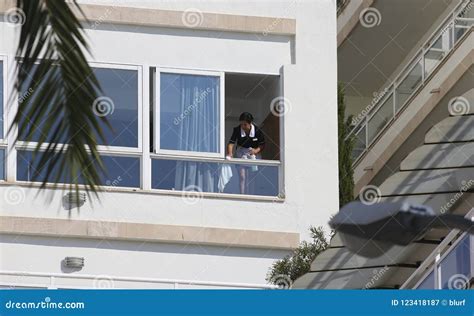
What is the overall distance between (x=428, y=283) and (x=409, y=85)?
8.90 metres

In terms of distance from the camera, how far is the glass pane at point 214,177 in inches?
944

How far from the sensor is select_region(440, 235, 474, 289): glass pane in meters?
19.2

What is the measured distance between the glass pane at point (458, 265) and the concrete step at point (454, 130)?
10.9ft

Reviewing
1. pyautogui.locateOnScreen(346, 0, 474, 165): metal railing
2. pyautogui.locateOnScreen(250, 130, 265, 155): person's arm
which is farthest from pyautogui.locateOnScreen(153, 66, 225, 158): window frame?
pyautogui.locateOnScreen(346, 0, 474, 165): metal railing

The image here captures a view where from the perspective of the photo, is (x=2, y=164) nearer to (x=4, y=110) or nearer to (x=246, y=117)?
A: (x=4, y=110)

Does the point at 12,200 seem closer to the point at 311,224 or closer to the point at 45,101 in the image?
the point at 311,224

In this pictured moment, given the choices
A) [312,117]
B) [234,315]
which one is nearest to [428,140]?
[312,117]

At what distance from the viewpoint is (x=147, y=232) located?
2361cm

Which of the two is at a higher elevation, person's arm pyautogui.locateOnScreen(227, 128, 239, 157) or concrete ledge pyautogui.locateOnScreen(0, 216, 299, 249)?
person's arm pyautogui.locateOnScreen(227, 128, 239, 157)

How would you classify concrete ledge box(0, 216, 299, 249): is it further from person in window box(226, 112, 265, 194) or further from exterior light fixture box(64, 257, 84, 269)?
person in window box(226, 112, 265, 194)

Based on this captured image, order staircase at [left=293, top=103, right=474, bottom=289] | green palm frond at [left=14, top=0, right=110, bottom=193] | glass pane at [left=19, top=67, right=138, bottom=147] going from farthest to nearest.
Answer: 1. glass pane at [left=19, top=67, right=138, bottom=147]
2. staircase at [left=293, top=103, right=474, bottom=289]
3. green palm frond at [left=14, top=0, right=110, bottom=193]

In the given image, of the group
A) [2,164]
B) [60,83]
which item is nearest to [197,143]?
[2,164]

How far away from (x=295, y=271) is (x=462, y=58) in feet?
18.2

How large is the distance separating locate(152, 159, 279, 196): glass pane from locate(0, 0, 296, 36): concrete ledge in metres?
1.96
